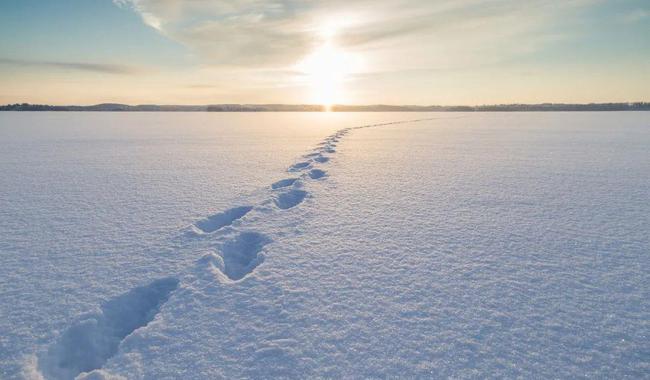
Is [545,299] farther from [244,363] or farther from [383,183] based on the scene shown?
[383,183]

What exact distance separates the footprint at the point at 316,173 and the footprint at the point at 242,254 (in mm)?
2381

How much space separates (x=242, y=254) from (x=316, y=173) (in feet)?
9.33

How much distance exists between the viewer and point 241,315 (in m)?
1.69

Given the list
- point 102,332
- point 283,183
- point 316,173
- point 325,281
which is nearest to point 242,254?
point 325,281

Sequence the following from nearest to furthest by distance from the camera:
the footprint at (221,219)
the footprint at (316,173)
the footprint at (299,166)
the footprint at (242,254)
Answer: the footprint at (242,254)
the footprint at (221,219)
the footprint at (316,173)
the footprint at (299,166)

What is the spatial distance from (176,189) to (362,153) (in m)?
4.27

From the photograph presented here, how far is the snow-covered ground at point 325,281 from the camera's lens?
4.63 feet

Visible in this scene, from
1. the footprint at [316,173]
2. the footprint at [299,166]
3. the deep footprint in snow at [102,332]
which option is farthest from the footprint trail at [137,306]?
the footprint at [299,166]

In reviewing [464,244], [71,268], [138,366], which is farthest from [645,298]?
[71,268]

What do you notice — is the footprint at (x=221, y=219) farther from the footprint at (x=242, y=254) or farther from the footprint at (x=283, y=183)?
the footprint at (x=283, y=183)

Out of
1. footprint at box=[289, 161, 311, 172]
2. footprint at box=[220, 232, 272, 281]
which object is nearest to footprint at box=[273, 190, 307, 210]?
footprint at box=[220, 232, 272, 281]

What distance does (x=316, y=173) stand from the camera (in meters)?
5.22

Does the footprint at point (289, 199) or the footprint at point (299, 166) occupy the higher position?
the footprint at point (299, 166)

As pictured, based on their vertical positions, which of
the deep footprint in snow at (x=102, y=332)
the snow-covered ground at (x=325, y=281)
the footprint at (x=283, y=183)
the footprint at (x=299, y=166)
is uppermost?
the footprint at (x=299, y=166)
